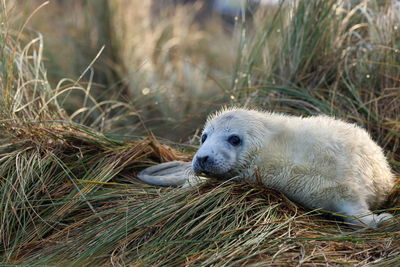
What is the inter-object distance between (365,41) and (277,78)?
0.80 meters

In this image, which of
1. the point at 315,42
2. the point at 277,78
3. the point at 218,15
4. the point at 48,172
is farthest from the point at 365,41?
the point at 218,15

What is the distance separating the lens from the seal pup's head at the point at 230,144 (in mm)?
3307

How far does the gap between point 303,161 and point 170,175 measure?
88cm

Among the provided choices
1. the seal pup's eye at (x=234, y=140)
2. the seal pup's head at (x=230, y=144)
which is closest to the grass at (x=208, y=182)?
the seal pup's head at (x=230, y=144)

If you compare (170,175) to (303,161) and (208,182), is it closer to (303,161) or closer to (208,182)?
(208,182)

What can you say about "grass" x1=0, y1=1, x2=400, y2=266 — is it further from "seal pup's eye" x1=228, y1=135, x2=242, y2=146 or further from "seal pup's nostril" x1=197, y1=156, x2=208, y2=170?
"seal pup's eye" x1=228, y1=135, x2=242, y2=146

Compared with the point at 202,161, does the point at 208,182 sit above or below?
below

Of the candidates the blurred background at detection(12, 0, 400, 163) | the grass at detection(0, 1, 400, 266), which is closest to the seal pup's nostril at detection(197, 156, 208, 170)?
the grass at detection(0, 1, 400, 266)

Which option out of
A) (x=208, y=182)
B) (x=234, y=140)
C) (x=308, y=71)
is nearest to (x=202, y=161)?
(x=208, y=182)

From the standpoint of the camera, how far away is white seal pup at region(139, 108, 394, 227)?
10.8 feet

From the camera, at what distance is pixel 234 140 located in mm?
3449

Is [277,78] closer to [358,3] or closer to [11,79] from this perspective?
[358,3]

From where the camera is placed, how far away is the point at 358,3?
5.35 m

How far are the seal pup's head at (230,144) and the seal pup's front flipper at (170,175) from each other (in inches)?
7.5
